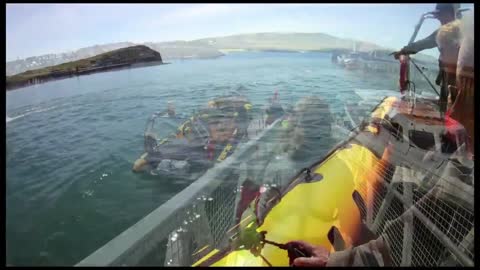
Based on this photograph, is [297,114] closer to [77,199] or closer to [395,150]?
[395,150]

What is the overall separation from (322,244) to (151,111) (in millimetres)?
1197

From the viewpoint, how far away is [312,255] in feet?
6.61

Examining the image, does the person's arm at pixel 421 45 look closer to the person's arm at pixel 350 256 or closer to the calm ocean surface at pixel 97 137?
the calm ocean surface at pixel 97 137

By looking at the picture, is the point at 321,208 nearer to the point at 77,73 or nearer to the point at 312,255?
the point at 312,255

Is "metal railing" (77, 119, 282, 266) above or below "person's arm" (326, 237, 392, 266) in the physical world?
above

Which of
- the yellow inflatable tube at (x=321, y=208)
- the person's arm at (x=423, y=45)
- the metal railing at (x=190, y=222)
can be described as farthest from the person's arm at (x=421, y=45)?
the metal railing at (x=190, y=222)

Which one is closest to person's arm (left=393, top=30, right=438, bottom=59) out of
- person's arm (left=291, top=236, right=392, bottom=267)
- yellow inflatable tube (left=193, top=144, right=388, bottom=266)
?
yellow inflatable tube (left=193, top=144, right=388, bottom=266)

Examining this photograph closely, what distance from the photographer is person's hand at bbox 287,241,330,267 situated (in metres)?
1.94

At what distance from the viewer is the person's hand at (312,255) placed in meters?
1.94

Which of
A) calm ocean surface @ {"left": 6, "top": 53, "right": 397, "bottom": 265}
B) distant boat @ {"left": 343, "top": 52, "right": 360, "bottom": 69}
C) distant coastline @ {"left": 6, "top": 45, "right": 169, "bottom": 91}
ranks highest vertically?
distant coastline @ {"left": 6, "top": 45, "right": 169, "bottom": 91}

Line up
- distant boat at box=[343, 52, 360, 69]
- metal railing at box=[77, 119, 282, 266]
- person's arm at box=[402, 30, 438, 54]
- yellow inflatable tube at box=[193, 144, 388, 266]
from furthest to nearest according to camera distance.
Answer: distant boat at box=[343, 52, 360, 69] < person's arm at box=[402, 30, 438, 54] < yellow inflatable tube at box=[193, 144, 388, 266] < metal railing at box=[77, 119, 282, 266]

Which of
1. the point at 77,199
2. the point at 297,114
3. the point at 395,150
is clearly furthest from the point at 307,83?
the point at 77,199

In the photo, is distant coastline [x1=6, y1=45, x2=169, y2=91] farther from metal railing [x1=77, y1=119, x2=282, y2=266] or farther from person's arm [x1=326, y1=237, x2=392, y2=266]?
person's arm [x1=326, y1=237, x2=392, y2=266]

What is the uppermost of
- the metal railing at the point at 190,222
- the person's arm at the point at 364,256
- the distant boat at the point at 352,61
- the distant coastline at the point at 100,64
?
the distant coastline at the point at 100,64
